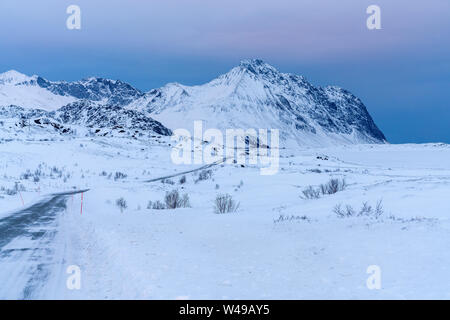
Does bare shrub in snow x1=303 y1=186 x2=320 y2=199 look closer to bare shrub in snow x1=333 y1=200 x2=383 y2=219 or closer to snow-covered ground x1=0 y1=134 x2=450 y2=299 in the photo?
snow-covered ground x1=0 y1=134 x2=450 y2=299

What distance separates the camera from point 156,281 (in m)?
5.66

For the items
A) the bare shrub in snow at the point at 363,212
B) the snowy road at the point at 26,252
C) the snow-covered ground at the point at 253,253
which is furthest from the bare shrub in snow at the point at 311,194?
the snowy road at the point at 26,252

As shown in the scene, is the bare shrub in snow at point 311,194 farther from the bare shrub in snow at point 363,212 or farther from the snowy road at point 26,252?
the snowy road at point 26,252

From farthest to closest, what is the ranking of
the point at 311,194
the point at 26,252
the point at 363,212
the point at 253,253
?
the point at 311,194, the point at 363,212, the point at 26,252, the point at 253,253

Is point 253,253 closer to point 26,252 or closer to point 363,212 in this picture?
point 26,252

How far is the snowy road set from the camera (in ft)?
19.5

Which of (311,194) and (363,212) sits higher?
(311,194)

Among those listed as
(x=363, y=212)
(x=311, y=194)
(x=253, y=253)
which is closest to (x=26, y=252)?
(x=253, y=253)

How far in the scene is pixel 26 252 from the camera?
8.07m

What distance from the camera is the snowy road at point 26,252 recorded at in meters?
5.94

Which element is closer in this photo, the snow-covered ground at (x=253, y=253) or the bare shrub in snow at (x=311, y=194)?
the snow-covered ground at (x=253, y=253)
